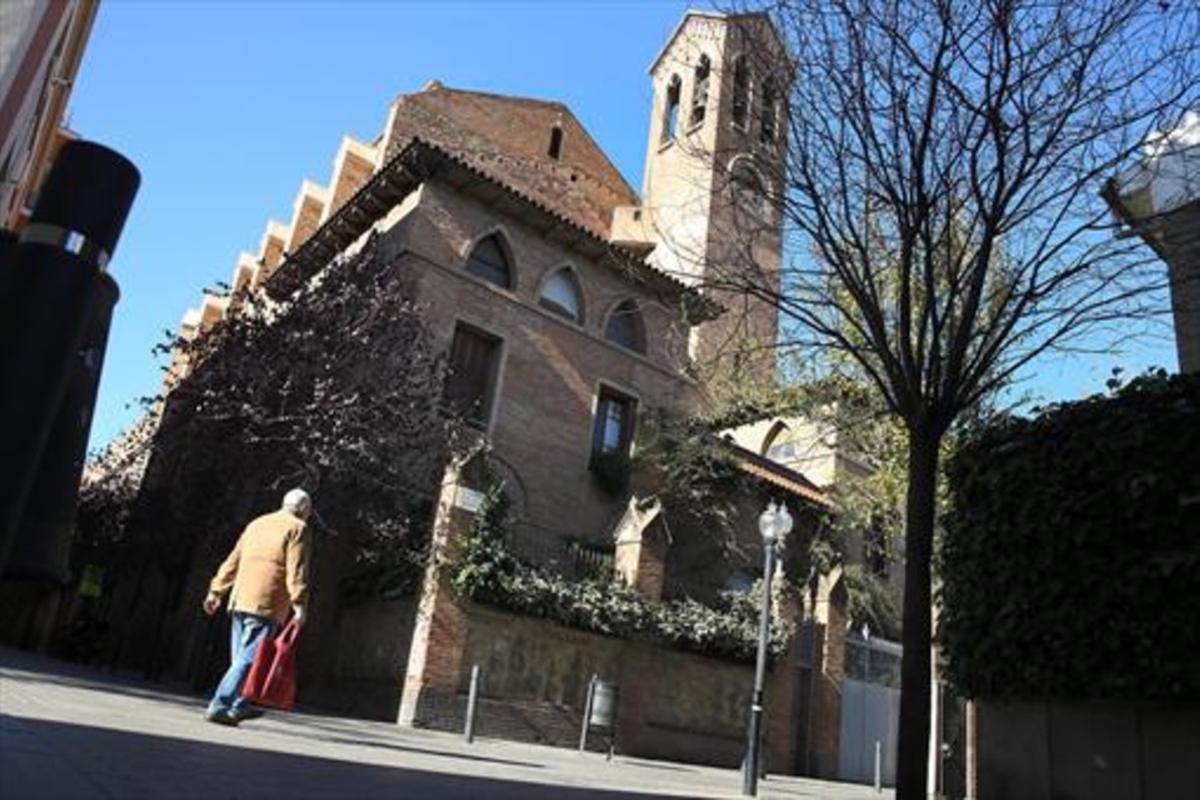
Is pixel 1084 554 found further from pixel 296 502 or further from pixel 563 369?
pixel 563 369

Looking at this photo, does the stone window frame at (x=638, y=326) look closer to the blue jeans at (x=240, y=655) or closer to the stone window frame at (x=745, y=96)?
the stone window frame at (x=745, y=96)

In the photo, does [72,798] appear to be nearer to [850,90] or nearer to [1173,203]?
[850,90]

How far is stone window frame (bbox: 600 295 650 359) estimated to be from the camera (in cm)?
2452

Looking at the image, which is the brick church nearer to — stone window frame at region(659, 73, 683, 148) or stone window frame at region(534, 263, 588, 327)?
stone window frame at region(534, 263, 588, 327)

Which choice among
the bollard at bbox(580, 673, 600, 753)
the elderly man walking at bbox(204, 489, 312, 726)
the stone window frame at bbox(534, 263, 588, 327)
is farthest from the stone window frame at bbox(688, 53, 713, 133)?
the stone window frame at bbox(534, 263, 588, 327)

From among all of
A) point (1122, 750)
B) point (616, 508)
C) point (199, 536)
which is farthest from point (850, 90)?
point (616, 508)

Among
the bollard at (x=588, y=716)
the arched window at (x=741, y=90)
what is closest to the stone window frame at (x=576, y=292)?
the bollard at (x=588, y=716)

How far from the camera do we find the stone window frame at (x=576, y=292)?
2348 cm

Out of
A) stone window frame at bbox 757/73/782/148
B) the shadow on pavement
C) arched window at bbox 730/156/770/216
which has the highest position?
stone window frame at bbox 757/73/782/148

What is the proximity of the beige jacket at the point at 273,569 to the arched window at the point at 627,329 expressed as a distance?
55.2ft

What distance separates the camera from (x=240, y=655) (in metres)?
7.83

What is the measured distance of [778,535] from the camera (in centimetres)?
1416

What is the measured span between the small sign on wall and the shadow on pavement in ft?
31.3

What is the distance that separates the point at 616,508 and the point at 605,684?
26.2ft
